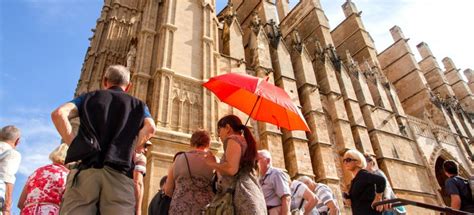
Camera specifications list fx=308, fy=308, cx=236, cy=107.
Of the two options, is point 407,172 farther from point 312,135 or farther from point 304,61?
point 304,61

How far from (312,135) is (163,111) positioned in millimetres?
6950

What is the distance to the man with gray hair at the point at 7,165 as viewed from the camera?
284 cm

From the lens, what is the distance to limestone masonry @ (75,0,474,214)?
28.6 ft

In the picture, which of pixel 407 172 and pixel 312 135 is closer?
pixel 312 135

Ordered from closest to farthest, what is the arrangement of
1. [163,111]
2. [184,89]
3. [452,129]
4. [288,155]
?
1. [163,111]
2. [184,89]
3. [288,155]
4. [452,129]

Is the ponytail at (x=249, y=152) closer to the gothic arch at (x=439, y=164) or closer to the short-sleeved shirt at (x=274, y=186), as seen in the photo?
the short-sleeved shirt at (x=274, y=186)

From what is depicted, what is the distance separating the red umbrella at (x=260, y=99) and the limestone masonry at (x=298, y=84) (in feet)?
12.7

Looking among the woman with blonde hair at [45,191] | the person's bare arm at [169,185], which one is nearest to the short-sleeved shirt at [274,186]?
the person's bare arm at [169,185]

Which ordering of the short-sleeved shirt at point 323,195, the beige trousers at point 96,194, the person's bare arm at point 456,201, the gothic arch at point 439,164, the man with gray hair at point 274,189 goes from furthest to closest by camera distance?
the gothic arch at point 439,164 < the short-sleeved shirt at point 323,195 < the person's bare arm at point 456,201 < the man with gray hair at point 274,189 < the beige trousers at point 96,194

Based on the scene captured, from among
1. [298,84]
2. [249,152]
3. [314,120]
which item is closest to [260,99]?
[249,152]

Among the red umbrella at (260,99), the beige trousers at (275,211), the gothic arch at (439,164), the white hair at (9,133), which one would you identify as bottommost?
the beige trousers at (275,211)

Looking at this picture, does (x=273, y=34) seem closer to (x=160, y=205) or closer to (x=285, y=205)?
(x=285, y=205)

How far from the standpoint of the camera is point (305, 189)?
3592 millimetres

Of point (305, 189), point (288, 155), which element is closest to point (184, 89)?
point (288, 155)
